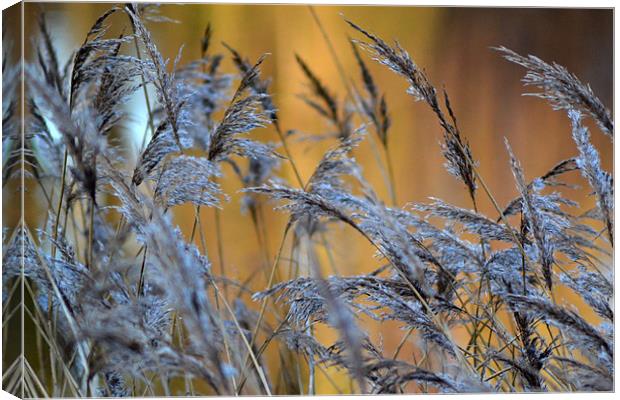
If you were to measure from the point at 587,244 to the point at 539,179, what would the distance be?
24 centimetres

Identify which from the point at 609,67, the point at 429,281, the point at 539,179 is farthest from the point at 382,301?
the point at 609,67

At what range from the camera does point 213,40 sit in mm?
2459

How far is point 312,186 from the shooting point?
2.40 meters

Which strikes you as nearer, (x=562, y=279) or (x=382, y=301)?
(x=382, y=301)

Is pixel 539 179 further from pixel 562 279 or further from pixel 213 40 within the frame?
pixel 213 40

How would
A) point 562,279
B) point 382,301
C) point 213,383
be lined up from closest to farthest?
1. point 213,383
2. point 382,301
3. point 562,279

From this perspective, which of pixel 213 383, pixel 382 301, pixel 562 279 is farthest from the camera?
pixel 562 279

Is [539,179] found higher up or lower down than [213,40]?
lower down

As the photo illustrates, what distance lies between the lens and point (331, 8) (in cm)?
247

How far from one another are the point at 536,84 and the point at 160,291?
122cm

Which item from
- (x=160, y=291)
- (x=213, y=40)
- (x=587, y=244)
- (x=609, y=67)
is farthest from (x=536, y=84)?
(x=160, y=291)

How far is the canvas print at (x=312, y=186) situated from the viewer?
2.32m

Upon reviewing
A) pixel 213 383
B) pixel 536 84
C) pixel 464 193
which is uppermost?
pixel 536 84

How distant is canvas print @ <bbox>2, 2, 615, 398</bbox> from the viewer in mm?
2324
